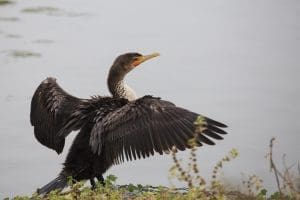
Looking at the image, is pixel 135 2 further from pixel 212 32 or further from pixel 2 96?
pixel 2 96

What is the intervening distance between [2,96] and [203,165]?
364 centimetres

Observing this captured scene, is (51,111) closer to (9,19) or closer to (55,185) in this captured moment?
(55,185)

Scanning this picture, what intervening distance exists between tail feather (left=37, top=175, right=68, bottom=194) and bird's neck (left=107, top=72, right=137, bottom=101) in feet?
4.50

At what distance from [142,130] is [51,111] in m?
1.34

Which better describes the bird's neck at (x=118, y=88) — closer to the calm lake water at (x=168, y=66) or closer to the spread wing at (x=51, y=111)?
the spread wing at (x=51, y=111)

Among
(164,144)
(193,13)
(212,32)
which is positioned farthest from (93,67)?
(164,144)

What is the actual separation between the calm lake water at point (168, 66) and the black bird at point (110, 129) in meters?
1.35

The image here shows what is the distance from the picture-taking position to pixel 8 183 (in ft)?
31.2

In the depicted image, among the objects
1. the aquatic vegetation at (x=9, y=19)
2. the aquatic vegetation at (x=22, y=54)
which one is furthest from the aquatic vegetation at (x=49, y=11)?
the aquatic vegetation at (x=22, y=54)

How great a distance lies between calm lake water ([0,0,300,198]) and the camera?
10.1 metres

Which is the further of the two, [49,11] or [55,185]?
[49,11]

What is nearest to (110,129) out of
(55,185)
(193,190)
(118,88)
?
(55,185)

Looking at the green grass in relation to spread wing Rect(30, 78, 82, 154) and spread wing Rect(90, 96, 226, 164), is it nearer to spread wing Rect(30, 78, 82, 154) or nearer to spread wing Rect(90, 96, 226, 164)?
spread wing Rect(90, 96, 226, 164)

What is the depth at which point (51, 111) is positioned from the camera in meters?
8.45
